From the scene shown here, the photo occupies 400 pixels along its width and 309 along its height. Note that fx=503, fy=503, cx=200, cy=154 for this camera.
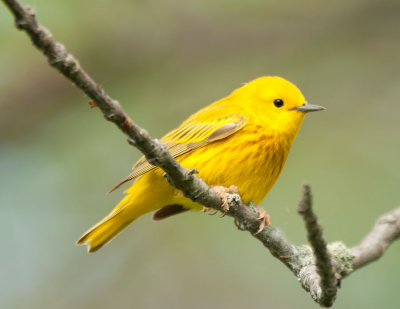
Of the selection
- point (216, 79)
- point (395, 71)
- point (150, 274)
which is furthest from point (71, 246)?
point (395, 71)

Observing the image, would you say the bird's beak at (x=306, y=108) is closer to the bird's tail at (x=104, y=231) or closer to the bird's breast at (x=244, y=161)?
the bird's breast at (x=244, y=161)

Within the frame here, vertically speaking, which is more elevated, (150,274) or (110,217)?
(110,217)

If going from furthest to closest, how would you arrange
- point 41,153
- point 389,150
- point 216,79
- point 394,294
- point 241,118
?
point 216,79 → point 41,153 → point 389,150 → point 394,294 → point 241,118

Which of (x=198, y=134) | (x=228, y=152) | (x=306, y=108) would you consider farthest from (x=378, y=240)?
(x=198, y=134)

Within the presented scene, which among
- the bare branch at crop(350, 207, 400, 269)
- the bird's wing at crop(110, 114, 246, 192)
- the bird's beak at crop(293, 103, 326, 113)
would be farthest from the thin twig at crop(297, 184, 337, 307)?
the bird's beak at crop(293, 103, 326, 113)

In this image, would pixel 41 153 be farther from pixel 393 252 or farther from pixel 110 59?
pixel 393 252

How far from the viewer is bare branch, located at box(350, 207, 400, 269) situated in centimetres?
391

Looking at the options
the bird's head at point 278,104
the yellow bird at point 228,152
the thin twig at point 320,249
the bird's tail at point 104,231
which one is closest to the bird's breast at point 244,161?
the yellow bird at point 228,152

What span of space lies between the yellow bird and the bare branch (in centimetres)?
90

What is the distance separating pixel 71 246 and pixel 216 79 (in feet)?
9.42

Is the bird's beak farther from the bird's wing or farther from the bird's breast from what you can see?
the bird's wing

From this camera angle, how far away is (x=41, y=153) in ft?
19.2

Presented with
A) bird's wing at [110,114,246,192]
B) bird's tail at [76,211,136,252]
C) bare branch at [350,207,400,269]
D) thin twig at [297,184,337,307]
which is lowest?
bare branch at [350,207,400,269]

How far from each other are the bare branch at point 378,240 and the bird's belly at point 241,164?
0.92 meters
